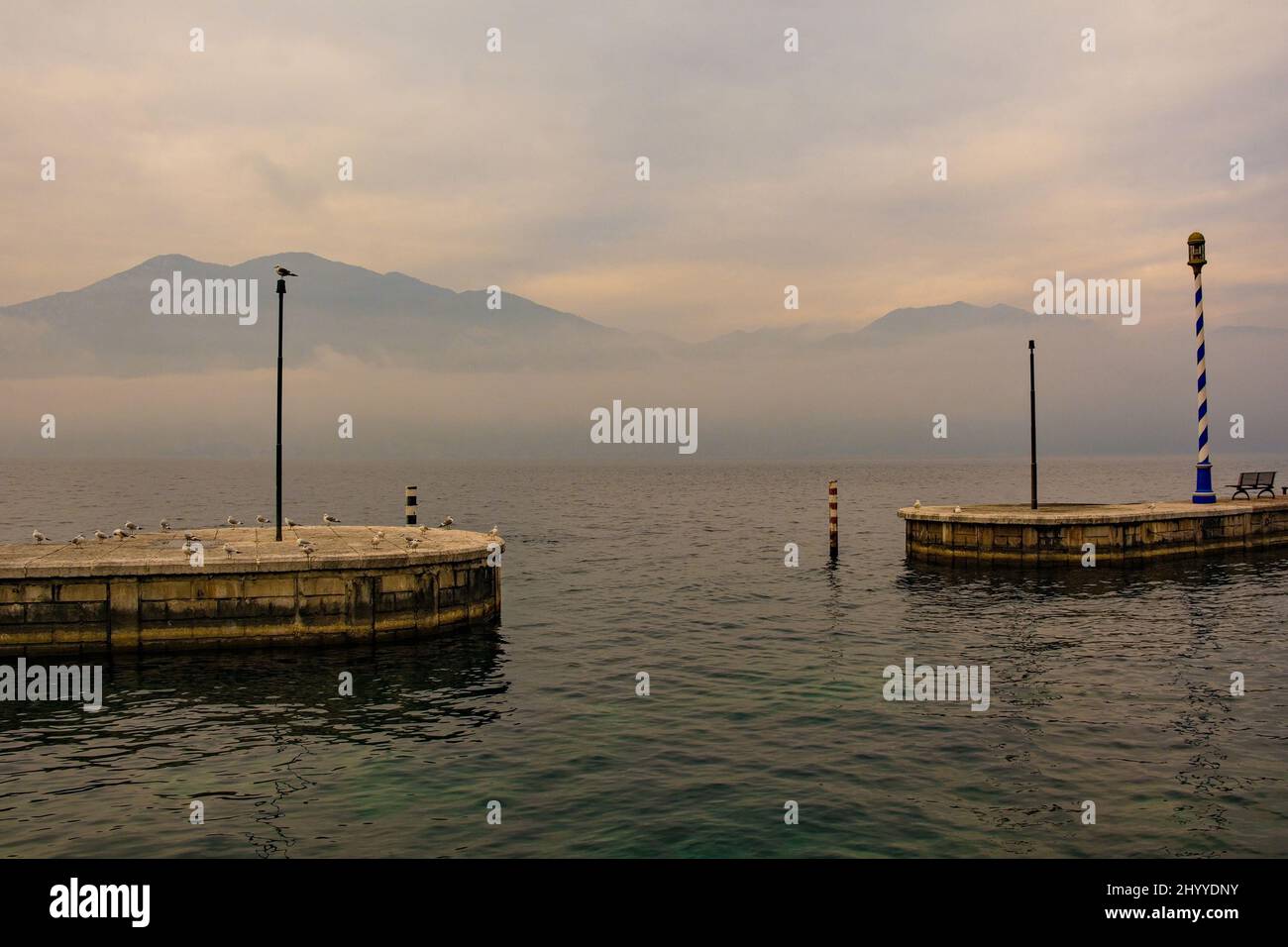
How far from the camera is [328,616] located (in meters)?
21.2

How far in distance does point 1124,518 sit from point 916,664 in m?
20.6

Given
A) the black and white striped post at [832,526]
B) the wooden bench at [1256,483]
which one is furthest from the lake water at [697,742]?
the wooden bench at [1256,483]

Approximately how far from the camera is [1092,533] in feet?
119

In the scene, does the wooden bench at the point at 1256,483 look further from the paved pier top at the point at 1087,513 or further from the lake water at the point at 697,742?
the lake water at the point at 697,742

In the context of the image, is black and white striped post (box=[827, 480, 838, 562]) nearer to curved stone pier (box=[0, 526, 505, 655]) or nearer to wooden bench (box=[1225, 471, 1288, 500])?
wooden bench (box=[1225, 471, 1288, 500])

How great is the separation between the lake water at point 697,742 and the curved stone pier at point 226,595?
0.62 meters

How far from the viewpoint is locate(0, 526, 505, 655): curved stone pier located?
19562 mm

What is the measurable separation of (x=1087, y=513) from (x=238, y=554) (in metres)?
33.5

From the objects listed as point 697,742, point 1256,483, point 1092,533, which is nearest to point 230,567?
point 697,742

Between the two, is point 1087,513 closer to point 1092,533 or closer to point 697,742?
point 1092,533

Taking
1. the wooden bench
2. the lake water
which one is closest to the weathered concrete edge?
the lake water
